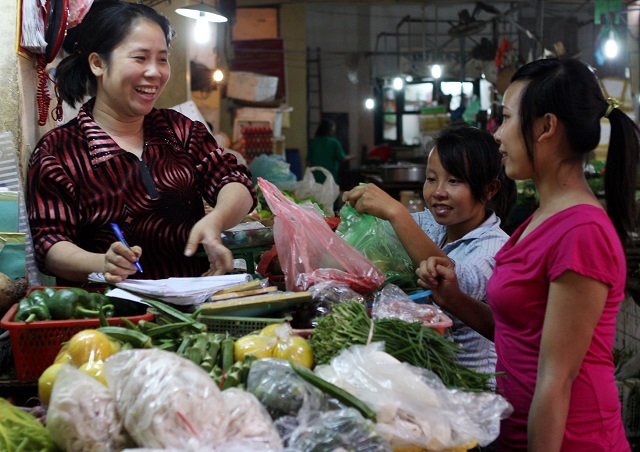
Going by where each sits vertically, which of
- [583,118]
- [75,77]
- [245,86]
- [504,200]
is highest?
[245,86]

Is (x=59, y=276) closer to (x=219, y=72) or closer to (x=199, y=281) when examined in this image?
(x=199, y=281)

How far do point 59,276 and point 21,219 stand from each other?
0.92 feet

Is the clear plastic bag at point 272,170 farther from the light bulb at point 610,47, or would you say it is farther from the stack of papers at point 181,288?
the light bulb at point 610,47

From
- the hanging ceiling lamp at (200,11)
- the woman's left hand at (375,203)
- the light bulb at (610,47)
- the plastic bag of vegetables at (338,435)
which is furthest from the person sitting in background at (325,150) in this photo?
the plastic bag of vegetables at (338,435)

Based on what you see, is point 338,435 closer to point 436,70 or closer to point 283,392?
point 283,392

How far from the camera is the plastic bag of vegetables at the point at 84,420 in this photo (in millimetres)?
1529

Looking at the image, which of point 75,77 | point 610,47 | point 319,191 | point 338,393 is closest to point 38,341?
point 338,393

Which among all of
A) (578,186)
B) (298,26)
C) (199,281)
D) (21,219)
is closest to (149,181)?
(21,219)

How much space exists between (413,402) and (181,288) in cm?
98

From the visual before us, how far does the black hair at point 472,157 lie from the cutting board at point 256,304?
918 millimetres

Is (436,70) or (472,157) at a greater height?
(436,70)

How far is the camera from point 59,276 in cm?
280

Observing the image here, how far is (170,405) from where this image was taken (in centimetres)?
146

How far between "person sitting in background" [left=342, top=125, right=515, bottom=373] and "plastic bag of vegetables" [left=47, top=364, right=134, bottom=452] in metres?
1.50
